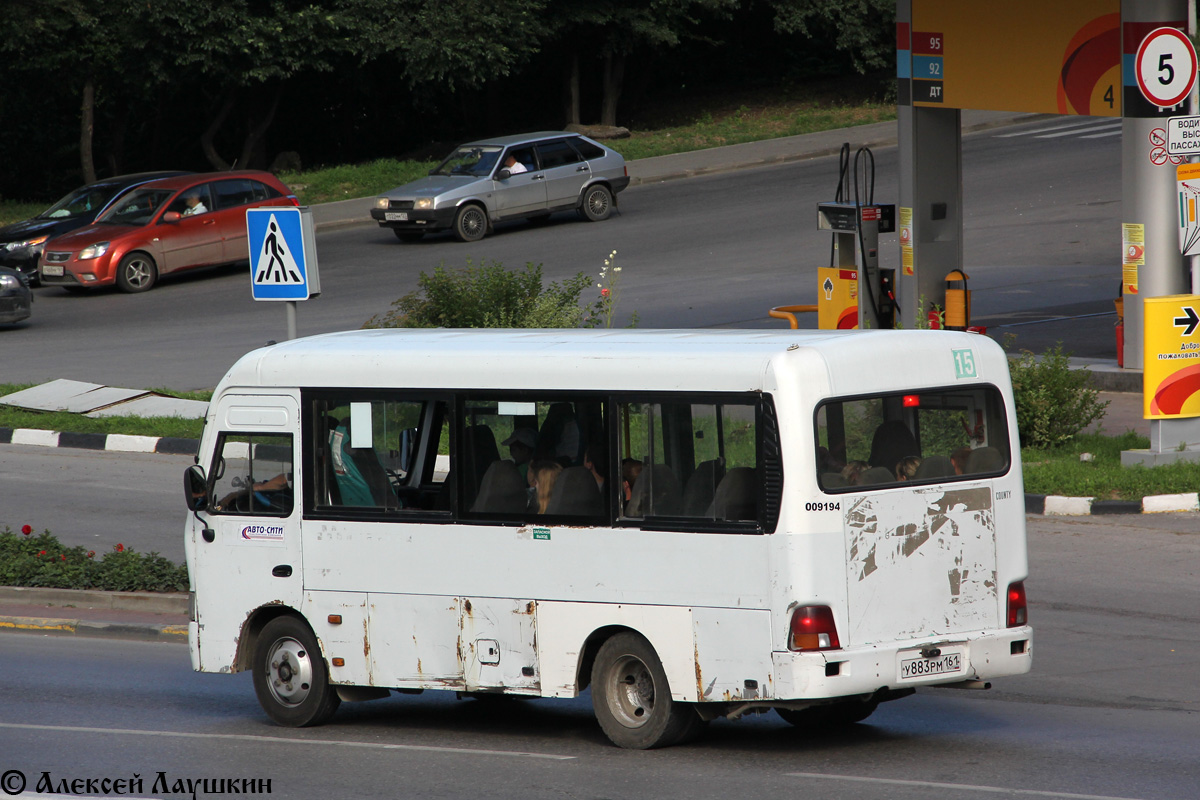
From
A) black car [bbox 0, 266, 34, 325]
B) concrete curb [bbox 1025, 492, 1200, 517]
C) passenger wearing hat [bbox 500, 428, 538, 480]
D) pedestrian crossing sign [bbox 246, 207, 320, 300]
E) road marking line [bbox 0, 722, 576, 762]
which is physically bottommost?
road marking line [bbox 0, 722, 576, 762]

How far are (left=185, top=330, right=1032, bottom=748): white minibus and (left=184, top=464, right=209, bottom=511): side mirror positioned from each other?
18 millimetres

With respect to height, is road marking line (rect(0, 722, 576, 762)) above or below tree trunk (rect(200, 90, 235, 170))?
below

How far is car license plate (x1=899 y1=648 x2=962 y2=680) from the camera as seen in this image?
757 cm

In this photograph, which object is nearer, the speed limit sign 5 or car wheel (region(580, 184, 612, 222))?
the speed limit sign 5

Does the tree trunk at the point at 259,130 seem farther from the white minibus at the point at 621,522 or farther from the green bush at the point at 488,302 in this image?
the white minibus at the point at 621,522

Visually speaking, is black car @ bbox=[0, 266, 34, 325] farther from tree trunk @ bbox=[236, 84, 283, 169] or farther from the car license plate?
the car license plate

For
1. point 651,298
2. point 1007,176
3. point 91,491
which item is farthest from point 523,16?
point 91,491

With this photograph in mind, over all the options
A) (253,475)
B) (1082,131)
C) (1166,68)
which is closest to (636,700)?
(253,475)

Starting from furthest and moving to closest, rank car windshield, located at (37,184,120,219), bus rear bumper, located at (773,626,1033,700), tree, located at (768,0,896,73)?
tree, located at (768,0,896,73) < car windshield, located at (37,184,120,219) < bus rear bumper, located at (773,626,1033,700)

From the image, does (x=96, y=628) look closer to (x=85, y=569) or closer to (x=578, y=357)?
(x=85, y=569)

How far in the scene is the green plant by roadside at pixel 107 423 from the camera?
17.5m

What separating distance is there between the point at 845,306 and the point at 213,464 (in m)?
10.8

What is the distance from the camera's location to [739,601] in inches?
294

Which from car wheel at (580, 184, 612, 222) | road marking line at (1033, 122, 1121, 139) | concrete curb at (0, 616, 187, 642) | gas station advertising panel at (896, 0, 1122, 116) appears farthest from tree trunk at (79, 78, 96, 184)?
concrete curb at (0, 616, 187, 642)
